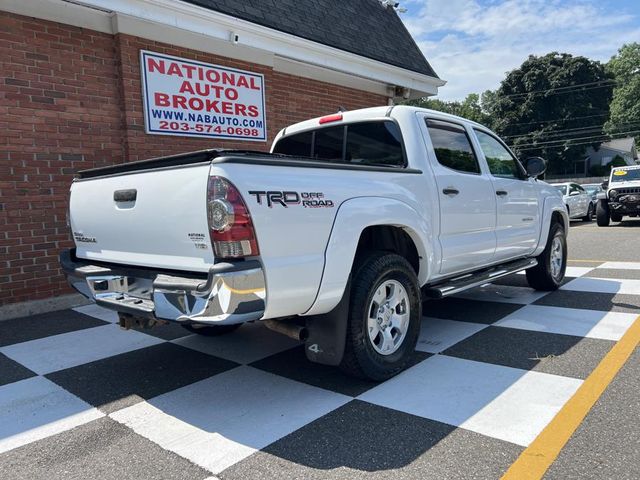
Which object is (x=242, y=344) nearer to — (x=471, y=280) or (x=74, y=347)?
(x=74, y=347)

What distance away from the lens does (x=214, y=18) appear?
21.7 feet

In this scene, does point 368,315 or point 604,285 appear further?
point 604,285

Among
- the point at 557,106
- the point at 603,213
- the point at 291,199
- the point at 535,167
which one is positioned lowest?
the point at 603,213

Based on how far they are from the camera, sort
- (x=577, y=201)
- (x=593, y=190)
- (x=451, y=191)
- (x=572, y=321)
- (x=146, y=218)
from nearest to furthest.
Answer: (x=146, y=218)
(x=451, y=191)
(x=572, y=321)
(x=577, y=201)
(x=593, y=190)

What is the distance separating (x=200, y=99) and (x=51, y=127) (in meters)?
2.19

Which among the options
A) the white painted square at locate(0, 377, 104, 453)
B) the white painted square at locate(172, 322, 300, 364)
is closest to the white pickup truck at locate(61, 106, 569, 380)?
the white painted square at locate(172, 322, 300, 364)

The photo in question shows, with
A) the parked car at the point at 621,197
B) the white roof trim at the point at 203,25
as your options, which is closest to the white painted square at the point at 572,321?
the white roof trim at the point at 203,25

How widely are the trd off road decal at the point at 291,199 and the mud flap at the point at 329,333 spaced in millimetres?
601

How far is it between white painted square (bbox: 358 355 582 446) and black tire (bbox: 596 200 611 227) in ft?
44.0

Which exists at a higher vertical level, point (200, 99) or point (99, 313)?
point (200, 99)

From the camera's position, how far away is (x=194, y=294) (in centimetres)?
268

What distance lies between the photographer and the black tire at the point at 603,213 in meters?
14.8

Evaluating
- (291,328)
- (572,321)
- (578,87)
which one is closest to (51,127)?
(291,328)

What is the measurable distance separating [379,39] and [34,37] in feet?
22.5
